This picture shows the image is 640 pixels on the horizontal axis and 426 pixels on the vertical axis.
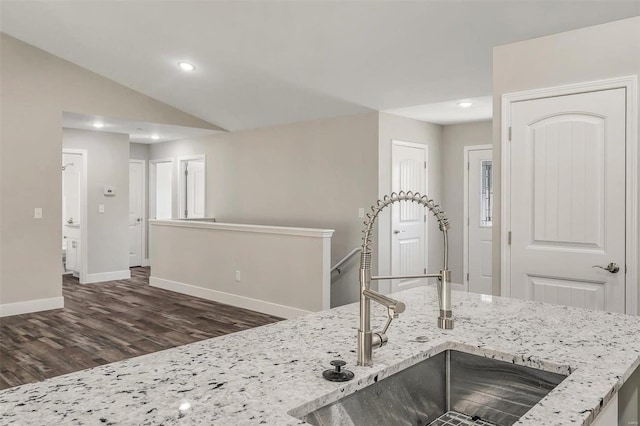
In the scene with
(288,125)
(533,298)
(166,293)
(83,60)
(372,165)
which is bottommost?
(166,293)

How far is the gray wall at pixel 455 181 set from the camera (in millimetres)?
6523

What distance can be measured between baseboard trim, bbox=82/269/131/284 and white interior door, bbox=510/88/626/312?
20.7 ft

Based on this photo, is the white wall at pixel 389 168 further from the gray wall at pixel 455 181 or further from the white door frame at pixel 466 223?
the white door frame at pixel 466 223

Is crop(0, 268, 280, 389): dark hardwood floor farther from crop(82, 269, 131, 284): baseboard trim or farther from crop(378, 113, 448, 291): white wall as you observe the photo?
crop(378, 113, 448, 291): white wall

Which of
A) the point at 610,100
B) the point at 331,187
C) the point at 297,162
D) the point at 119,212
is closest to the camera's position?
the point at 610,100

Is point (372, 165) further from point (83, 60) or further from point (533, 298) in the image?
point (83, 60)

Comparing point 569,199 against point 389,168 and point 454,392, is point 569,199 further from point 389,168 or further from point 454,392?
point 389,168

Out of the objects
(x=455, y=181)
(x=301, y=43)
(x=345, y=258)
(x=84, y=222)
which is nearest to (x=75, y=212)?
(x=84, y=222)

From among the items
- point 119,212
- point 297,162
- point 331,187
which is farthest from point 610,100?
point 119,212

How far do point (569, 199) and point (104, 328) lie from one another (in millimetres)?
4276

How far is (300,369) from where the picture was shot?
119 centimetres

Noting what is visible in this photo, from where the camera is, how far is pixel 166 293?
6.46 metres

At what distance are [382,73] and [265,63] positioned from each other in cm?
119

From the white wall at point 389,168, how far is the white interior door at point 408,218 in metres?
0.09
